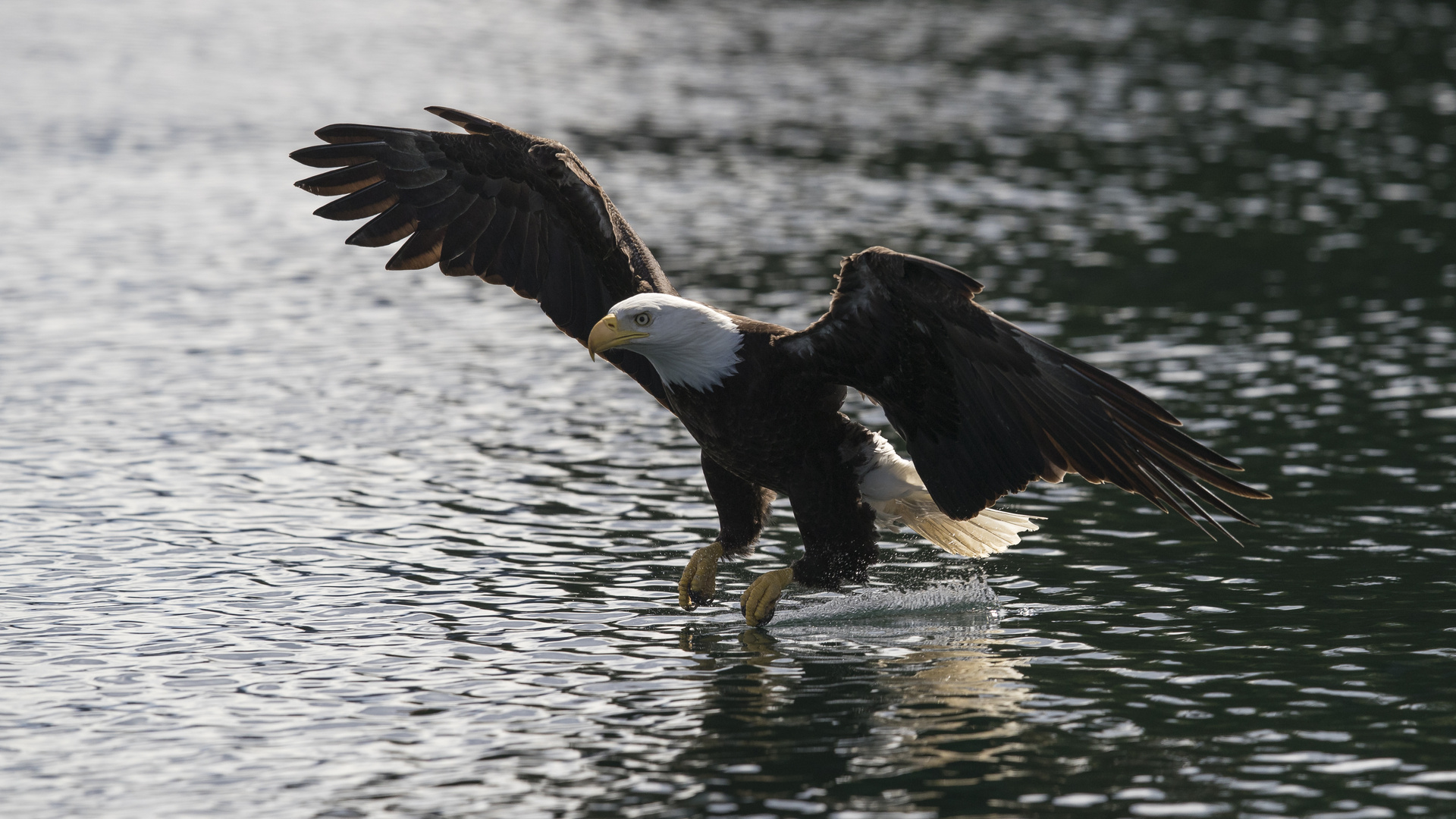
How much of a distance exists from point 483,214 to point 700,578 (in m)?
2.17

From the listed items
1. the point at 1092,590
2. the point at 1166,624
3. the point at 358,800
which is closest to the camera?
the point at 358,800

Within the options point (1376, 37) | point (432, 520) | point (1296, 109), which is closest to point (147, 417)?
point (432, 520)

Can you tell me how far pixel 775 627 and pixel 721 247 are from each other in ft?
32.1

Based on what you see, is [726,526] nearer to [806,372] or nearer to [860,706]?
[806,372]

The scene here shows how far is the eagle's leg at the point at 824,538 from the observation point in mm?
7340

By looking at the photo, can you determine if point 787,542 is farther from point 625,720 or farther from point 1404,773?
point 1404,773

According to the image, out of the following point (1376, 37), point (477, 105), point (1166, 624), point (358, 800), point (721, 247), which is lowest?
point (358, 800)

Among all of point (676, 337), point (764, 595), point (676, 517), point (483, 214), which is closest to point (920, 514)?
point (764, 595)

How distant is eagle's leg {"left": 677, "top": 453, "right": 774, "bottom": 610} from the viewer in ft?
25.1

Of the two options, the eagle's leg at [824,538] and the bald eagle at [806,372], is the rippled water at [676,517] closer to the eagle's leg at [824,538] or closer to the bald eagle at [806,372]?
the eagle's leg at [824,538]

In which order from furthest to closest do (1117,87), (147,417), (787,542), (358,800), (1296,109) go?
(1117,87) → (1296,109) → (147,417) → (787,542) → (358,800)

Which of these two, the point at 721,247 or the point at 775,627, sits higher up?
the point at 721,247

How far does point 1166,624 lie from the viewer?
752cm

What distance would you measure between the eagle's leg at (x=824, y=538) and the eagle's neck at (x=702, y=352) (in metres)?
0.63
